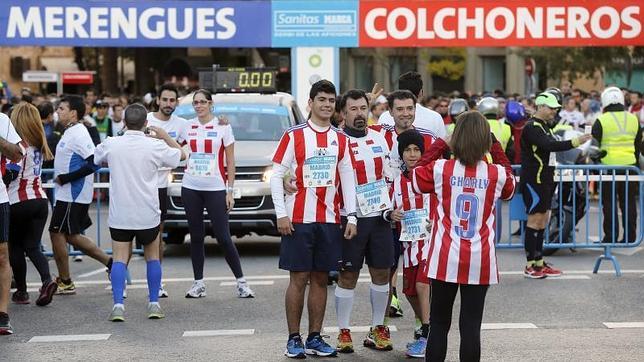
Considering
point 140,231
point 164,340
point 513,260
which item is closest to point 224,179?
point 140,231

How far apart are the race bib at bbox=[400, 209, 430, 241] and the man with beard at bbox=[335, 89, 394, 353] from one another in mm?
174

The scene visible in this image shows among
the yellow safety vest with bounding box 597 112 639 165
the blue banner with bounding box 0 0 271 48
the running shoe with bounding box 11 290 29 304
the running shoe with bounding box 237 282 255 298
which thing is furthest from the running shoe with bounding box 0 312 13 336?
the blue banner with bounding box 0 0 271 48

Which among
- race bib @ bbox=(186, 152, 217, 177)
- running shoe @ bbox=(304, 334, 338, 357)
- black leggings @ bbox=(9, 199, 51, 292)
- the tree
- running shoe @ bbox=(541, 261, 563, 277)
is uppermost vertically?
the tree

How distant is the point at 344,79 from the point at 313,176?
176 ft

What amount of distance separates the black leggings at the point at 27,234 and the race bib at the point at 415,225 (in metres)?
3.70

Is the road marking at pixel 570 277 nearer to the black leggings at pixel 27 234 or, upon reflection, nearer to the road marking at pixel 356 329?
the road marking at pixel 356 329

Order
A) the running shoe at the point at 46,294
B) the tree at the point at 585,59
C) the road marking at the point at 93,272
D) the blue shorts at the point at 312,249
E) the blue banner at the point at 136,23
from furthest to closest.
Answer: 1. the tree at the point at 585,59
2. the blue banner at the point at 136,23
3. the road marking at the point at 93,272
4. the running shoe at the point at 46,294
5. the blue shorts at the point at 312,249

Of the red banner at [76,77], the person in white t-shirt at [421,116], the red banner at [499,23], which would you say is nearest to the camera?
the person in white t-shirt at [421,116]

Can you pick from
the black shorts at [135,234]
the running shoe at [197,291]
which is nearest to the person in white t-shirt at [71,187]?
the running shoe at [197,291]

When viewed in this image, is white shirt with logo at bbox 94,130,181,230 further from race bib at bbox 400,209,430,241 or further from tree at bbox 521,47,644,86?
tree at bbox 521,47,644,86

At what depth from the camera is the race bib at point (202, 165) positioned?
12.0 meters

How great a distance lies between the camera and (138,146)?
10625mm

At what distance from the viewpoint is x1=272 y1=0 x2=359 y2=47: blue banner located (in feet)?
73.3

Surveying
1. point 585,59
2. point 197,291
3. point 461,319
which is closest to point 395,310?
point 197,291
